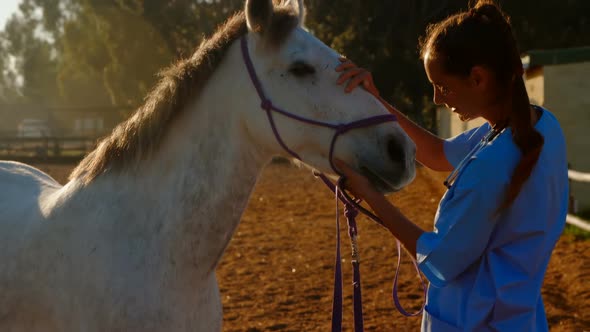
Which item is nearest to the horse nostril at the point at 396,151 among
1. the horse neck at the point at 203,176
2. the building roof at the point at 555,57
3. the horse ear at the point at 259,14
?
the horse neck at the point at 203,176

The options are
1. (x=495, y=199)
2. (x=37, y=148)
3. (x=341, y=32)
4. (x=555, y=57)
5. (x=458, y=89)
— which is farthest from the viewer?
(x=341, y=32)

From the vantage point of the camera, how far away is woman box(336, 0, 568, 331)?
173 cm

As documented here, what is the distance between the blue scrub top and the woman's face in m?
0.16

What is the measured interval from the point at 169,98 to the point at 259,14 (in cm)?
47

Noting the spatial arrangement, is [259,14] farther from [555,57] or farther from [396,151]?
[555,57]

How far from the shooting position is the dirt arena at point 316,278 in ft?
16.3

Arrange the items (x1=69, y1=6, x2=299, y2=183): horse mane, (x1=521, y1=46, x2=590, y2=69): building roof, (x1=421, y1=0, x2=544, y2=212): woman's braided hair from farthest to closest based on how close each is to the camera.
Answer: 1. (x1=521, y1=46, x2=590, y2=69): building roof
2. (x1=69, y1=6, x2=299, y2=183): horse mane
3. (x1=421, y1=0, x2=544, y2=212): woman's braided hair

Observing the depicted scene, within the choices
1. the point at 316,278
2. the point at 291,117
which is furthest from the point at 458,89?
the point at 316,278

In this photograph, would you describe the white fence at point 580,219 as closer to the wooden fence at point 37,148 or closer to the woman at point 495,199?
the woman at point 495,199

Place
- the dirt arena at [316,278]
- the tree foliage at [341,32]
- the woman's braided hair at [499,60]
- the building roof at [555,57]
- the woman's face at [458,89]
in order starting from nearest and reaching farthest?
the woman's braided hair at [499,60]
the woman's face at [458,89]
the dirt arena at [316,278]
the building roof at [555,57]
the tree foliage at [341,32]

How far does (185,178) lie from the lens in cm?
220

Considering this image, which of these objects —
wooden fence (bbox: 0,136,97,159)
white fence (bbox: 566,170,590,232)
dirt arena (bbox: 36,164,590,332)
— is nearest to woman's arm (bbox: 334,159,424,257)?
dirt arena (bbox: 36,164,590,332)

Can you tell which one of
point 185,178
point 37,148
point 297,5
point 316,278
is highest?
point 297,5

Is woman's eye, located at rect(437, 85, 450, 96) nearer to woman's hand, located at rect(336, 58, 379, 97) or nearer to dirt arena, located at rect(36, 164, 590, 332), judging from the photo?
woman's hand, located at rect(336, 58, 379, 97)
